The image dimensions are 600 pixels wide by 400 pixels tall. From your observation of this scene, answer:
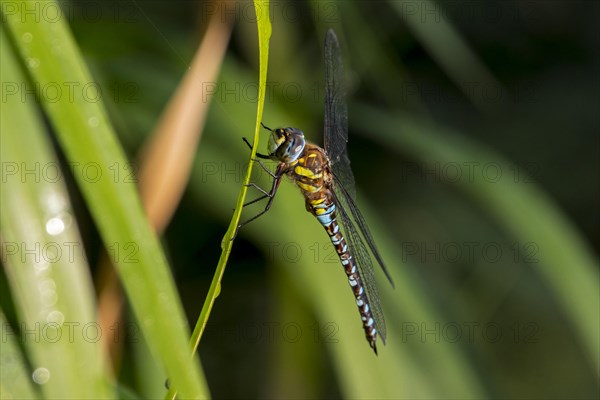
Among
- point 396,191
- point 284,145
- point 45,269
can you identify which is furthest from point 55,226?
point 396,191

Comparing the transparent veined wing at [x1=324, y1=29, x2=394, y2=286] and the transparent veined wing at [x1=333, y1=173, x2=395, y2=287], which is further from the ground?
the transparent veined wing at [x1=324, y1=29, x2=394, y2=286]

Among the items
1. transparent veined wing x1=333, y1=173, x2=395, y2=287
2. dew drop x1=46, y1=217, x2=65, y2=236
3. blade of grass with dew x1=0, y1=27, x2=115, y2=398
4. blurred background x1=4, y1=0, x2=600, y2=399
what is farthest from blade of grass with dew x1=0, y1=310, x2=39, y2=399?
transparent veined wing x1=333, y1=173, x2=395, y2=287

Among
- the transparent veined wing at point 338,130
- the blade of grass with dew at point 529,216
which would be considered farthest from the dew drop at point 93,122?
the blade of grass with dew at point 529,216

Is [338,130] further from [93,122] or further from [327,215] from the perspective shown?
[93,122]

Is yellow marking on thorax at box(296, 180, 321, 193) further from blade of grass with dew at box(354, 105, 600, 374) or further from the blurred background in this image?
blade of grass with dew at box(354, 105, 600, 374)

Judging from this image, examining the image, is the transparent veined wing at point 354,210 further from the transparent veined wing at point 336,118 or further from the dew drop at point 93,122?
the dew drop at point 93,122

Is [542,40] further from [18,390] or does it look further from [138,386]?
[18,390]

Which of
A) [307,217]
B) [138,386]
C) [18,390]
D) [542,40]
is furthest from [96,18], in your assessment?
[542,40]

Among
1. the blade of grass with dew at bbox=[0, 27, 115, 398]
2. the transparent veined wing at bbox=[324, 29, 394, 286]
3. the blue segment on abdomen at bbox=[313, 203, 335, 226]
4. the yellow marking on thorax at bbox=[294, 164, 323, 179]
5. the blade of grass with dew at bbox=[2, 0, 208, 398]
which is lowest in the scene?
the blade of grass with dew at bbox=[0, 27, 115, 398]
